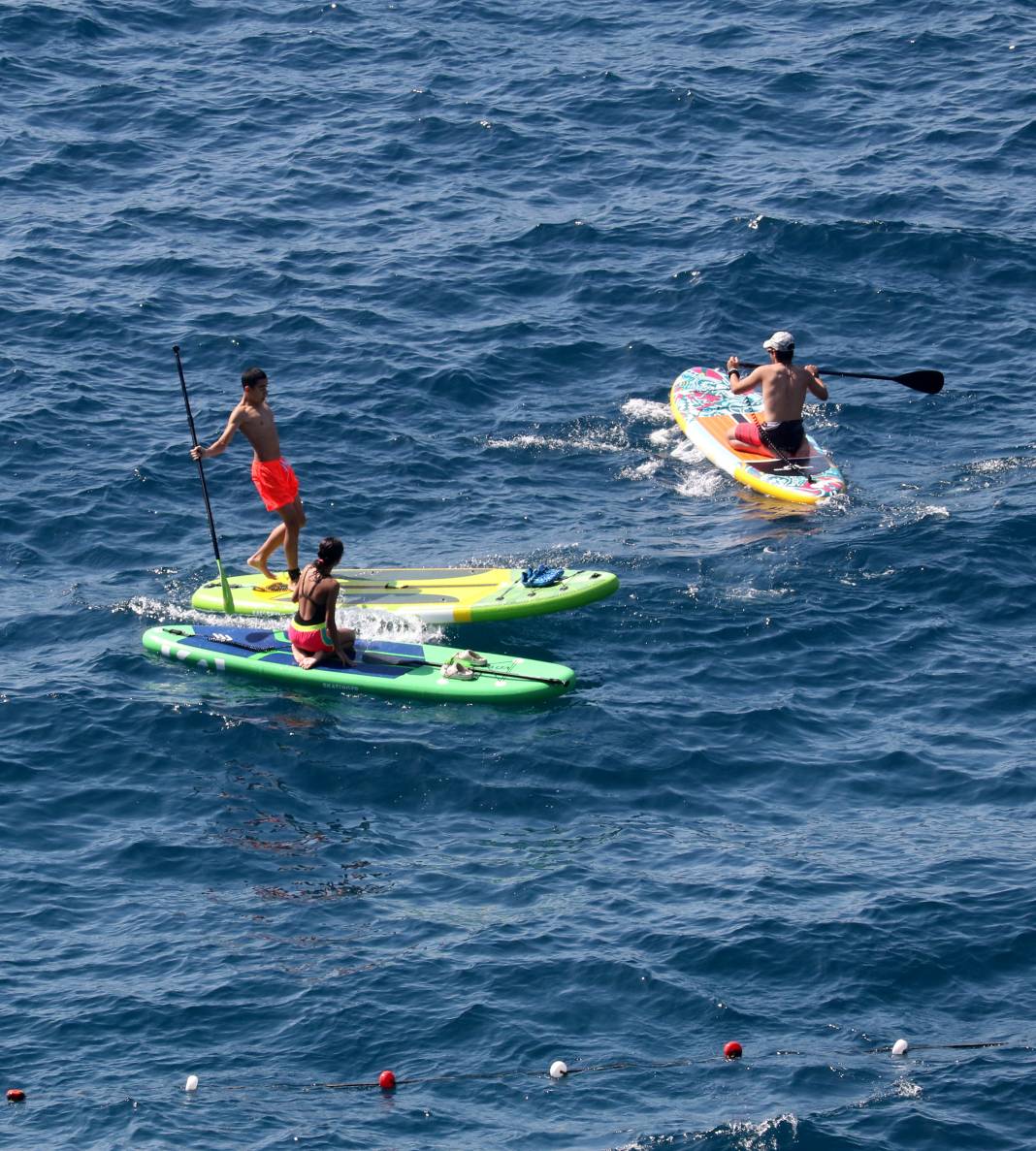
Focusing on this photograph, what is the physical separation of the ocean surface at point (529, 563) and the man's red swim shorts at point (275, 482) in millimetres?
1530

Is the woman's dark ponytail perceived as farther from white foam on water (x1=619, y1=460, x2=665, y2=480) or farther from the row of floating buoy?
the row of floating buoy

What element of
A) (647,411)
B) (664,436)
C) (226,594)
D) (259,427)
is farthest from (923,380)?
(226,594)

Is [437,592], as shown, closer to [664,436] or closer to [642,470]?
[642,470]

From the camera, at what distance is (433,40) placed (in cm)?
3519

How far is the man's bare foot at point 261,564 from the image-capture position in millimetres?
21031

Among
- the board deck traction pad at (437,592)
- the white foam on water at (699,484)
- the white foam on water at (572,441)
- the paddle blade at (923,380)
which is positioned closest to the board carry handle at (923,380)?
the paddle blade at (923,380)

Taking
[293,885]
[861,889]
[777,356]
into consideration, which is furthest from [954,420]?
[293,885]

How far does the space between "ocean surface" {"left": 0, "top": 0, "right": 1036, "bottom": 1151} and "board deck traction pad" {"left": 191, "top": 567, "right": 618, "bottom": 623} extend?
0.27m

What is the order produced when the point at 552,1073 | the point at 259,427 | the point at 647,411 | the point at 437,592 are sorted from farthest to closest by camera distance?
the point at 647,411 < the point at 437,592 < the point at 259,427 < the point at 552,1073

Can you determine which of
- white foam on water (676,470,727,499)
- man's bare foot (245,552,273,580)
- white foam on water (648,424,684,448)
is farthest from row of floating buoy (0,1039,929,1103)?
white foam on water (648,424,684,448)

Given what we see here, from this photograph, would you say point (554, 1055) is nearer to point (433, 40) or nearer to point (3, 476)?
point (3, 476)

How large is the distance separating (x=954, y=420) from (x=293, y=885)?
12.0 metres

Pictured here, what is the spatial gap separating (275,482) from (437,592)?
6.69 ft

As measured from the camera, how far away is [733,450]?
2373cm
